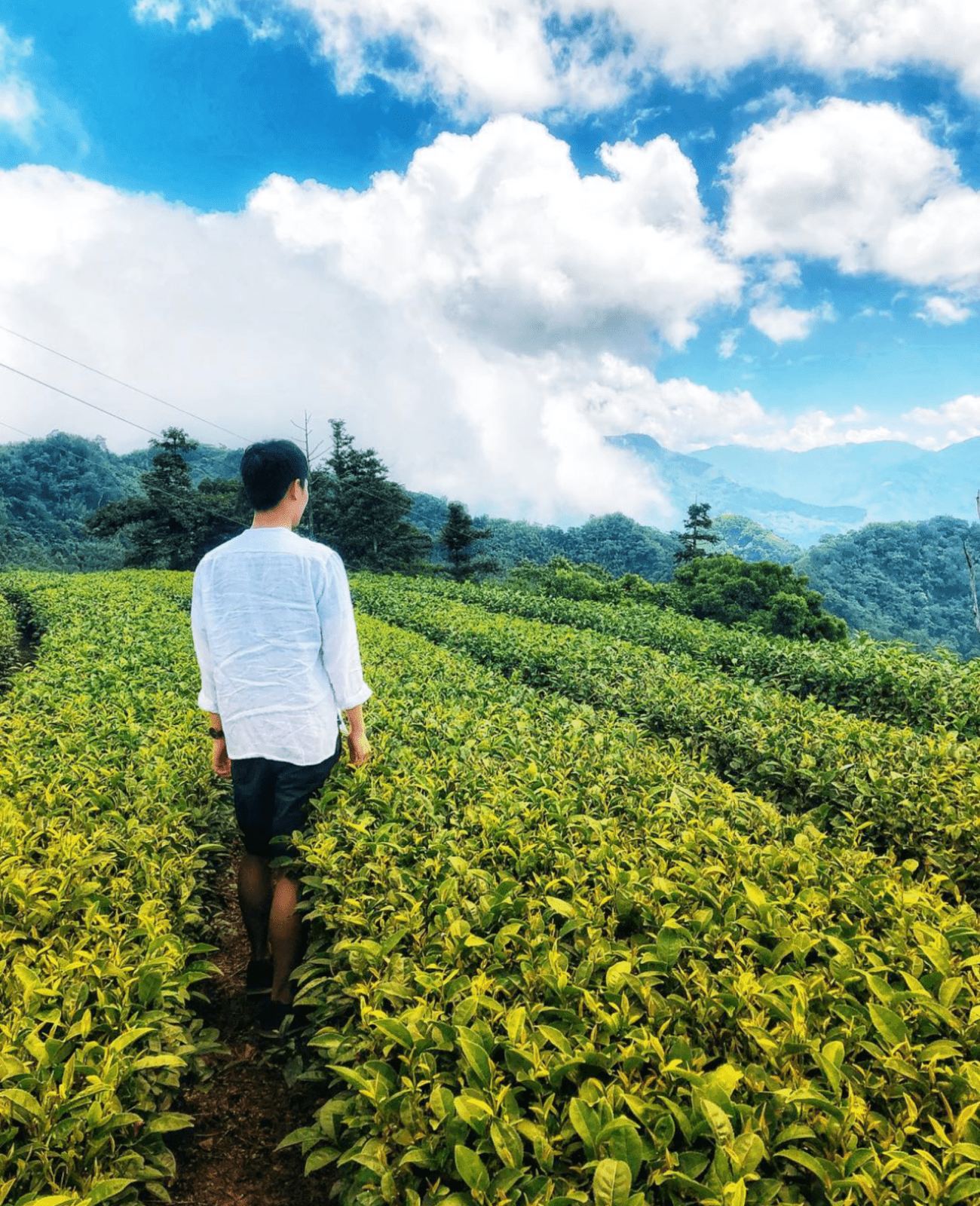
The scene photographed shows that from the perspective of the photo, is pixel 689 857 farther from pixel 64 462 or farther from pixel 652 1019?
pixel 64 462

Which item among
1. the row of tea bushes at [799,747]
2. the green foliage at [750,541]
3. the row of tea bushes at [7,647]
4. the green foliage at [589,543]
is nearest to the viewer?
the row of tea bushes at [799,747]

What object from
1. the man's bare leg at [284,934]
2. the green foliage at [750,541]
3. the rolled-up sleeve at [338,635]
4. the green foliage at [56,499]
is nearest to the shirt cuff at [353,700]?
the rolled-up sleeve at [338,635]

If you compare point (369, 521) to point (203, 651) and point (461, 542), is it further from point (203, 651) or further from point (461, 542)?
point (203, 651)

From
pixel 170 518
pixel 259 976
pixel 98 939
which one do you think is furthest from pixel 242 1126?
pixel 170 518

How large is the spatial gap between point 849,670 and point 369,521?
110ft

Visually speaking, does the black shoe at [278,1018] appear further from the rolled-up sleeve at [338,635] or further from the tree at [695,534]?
the tree at [695,534]

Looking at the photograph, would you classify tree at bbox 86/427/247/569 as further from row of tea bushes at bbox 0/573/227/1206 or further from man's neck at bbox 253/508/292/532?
man's neck at bbox 253/508/292/532

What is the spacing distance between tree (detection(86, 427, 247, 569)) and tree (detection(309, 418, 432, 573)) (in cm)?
508

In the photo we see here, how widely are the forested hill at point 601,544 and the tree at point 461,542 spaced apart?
11.3 metres

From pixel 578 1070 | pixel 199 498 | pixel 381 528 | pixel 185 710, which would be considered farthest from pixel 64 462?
pixel 578 1070

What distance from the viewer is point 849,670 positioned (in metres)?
6.85

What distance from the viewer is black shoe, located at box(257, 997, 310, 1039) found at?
2.56 meters

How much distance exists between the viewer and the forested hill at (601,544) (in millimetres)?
50344

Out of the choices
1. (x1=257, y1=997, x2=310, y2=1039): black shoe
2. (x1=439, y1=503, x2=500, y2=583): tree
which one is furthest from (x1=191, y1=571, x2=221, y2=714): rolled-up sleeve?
(x1=439, y1=503, x2=500, y2=583): tree
